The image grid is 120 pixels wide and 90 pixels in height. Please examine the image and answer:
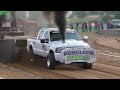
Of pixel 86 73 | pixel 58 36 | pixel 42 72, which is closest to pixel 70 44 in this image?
pixel 58 36

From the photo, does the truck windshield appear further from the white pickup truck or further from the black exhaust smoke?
the black exhaust smoke

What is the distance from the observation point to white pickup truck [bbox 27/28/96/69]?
1518 centimetres

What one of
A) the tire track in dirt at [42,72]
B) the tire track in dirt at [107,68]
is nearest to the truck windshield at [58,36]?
the tire track in dirt at [42,72]

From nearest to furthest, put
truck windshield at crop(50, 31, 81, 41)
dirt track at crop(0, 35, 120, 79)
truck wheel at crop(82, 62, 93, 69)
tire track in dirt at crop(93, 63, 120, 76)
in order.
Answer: dirt track at crop(0, 35, 120, 79) < tire track in dirt at crop(93, 63, 120, 76) < truck wheel at crop(82, 62, 93, 69) < truck windshield at crop(50, 31, 81, 41)

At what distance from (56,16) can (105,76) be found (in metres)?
2.91

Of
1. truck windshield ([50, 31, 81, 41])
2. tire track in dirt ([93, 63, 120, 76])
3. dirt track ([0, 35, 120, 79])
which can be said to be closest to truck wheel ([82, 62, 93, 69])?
dirt track ([0, 35, 120, 79])

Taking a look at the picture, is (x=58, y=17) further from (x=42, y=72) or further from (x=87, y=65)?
(x=87, y=65)

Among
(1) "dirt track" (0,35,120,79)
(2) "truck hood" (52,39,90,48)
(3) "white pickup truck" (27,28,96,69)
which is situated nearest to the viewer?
(1) "dirt track" (0,35,120,79)

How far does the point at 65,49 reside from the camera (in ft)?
50.0

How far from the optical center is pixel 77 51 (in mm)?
15219

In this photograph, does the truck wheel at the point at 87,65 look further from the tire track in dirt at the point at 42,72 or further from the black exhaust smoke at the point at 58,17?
the black exhaust smoke at the point at 58,17

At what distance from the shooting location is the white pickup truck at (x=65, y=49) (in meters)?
15.2

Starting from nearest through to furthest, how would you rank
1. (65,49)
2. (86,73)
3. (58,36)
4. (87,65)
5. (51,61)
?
(86,73) → (65,49) → (51,61) → (87,65) → (58,36)

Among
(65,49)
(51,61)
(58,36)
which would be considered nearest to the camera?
(65,49)
